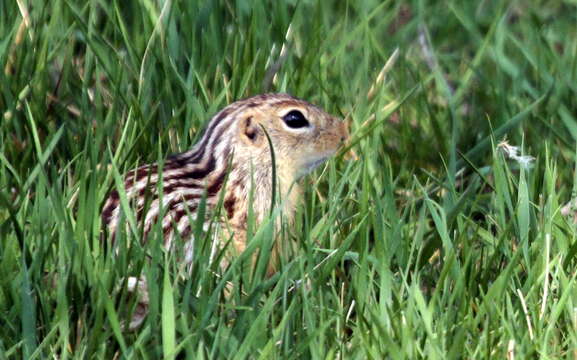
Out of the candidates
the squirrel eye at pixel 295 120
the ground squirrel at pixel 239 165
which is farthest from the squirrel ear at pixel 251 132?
the squirrel eye at pixel 295 120

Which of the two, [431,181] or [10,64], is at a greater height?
[10,64]

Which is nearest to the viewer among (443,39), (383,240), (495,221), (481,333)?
(481,333)

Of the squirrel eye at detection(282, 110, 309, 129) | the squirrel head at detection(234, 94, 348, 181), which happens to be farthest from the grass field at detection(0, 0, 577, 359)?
the squirrel eye at detection(282, 110, 309, 129)

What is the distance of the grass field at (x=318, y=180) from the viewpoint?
4.07 meters

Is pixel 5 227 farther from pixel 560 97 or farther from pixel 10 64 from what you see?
pixel 560 97

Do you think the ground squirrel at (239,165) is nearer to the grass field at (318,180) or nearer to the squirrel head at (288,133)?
the squirrel head at (288,133)

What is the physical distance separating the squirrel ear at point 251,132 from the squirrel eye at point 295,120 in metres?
0.14

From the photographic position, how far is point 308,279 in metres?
4.43

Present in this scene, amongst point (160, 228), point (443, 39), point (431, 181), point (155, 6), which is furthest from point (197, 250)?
point (443, 39)

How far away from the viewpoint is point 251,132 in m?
5.50

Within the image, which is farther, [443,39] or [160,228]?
[443,39]

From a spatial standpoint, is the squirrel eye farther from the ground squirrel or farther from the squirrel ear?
the squirrel ear

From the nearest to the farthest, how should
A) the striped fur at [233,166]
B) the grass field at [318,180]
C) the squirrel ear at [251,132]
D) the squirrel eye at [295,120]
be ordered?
→ the grass field at [318,180] < the striped fur at [233,166] < the squirrel ear at [251,132] < the squirrel eye at [295,120]

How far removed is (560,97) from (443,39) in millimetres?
1631
